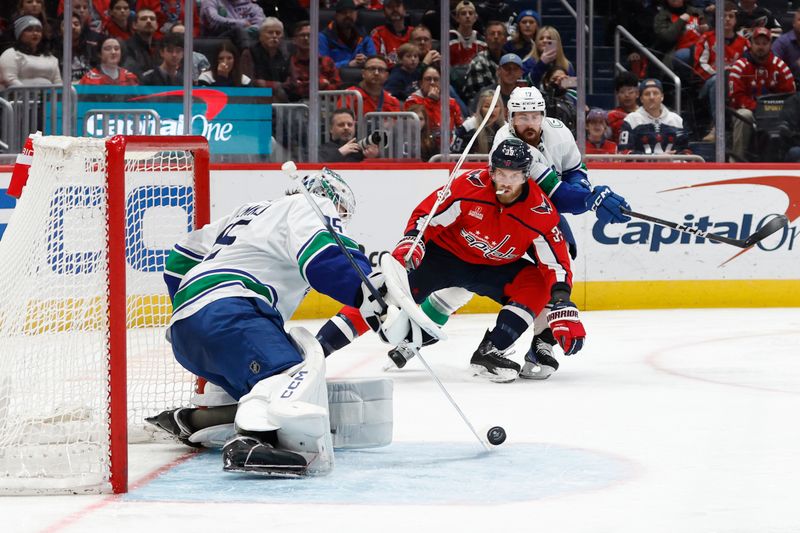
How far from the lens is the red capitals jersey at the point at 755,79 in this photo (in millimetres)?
7254

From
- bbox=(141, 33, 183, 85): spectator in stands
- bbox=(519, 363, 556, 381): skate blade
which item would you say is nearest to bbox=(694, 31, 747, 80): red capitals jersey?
bbox=(141, 33, 183, 85): spectator in stands

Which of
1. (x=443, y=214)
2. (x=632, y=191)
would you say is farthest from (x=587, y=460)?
(x=632, y=191)

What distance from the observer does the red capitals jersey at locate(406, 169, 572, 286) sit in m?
4.79

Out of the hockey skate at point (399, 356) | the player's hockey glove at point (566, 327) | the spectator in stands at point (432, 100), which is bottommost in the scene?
the hockey skate at point (399, 356)

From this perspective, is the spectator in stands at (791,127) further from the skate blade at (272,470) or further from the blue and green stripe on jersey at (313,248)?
the skate blade at (272,470)

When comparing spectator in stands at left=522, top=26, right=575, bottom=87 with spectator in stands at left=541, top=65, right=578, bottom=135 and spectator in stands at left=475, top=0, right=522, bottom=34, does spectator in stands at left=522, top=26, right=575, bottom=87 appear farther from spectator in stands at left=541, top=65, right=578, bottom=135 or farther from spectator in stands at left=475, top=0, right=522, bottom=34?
spectator in stands at left=475, top=0, right=522, bottom=34

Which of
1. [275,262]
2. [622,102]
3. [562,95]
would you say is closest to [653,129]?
[622,102]

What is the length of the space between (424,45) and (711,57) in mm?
1628

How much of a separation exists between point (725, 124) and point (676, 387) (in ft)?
10.1

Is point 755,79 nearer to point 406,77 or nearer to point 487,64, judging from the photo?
point 487,64

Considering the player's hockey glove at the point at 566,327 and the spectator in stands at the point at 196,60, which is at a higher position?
the spectator in stands at the point at 196,60

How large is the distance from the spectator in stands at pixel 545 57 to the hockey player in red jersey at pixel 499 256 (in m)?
2.26

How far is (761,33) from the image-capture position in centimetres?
757

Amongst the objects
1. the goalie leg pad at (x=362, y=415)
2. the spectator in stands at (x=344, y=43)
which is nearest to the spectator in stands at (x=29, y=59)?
the spectator in stands at (x=344, y=43)
